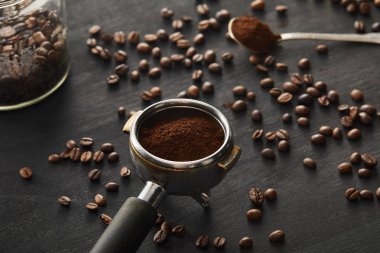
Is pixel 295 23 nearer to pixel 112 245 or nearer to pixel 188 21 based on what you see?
pixel 188 21

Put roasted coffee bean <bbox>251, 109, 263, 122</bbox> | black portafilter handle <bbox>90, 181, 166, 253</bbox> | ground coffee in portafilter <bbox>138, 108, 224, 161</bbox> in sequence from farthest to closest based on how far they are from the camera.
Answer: roasted coffee bean <bbox>251, 109, 263, 122</bbox> → ground coffee in portafilter <bbox>138, 108, 224, 161</bbox> → black portafilter handle <bbox>90, 181, 166, 253</bbox>

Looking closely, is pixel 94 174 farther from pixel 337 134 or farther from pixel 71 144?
pixel 337 134

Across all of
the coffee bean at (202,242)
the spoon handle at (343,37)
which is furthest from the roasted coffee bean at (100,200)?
the spoon handle at (343,37)

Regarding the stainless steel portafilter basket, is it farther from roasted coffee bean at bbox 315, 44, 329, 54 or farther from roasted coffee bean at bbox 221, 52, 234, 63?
roasted coffee bean at bbox 315, 44, 329, 54

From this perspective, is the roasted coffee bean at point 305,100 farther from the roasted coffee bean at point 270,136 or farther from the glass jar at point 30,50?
the glass jar at point 30,50

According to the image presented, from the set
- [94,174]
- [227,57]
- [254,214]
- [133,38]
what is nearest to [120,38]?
[133,38]

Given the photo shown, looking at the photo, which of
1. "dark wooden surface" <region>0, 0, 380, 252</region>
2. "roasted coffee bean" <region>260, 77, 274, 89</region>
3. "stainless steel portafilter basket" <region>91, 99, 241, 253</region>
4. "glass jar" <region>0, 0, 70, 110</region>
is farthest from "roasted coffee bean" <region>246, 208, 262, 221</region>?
"glass jar" <region>0, 0, 70, 110</region>
